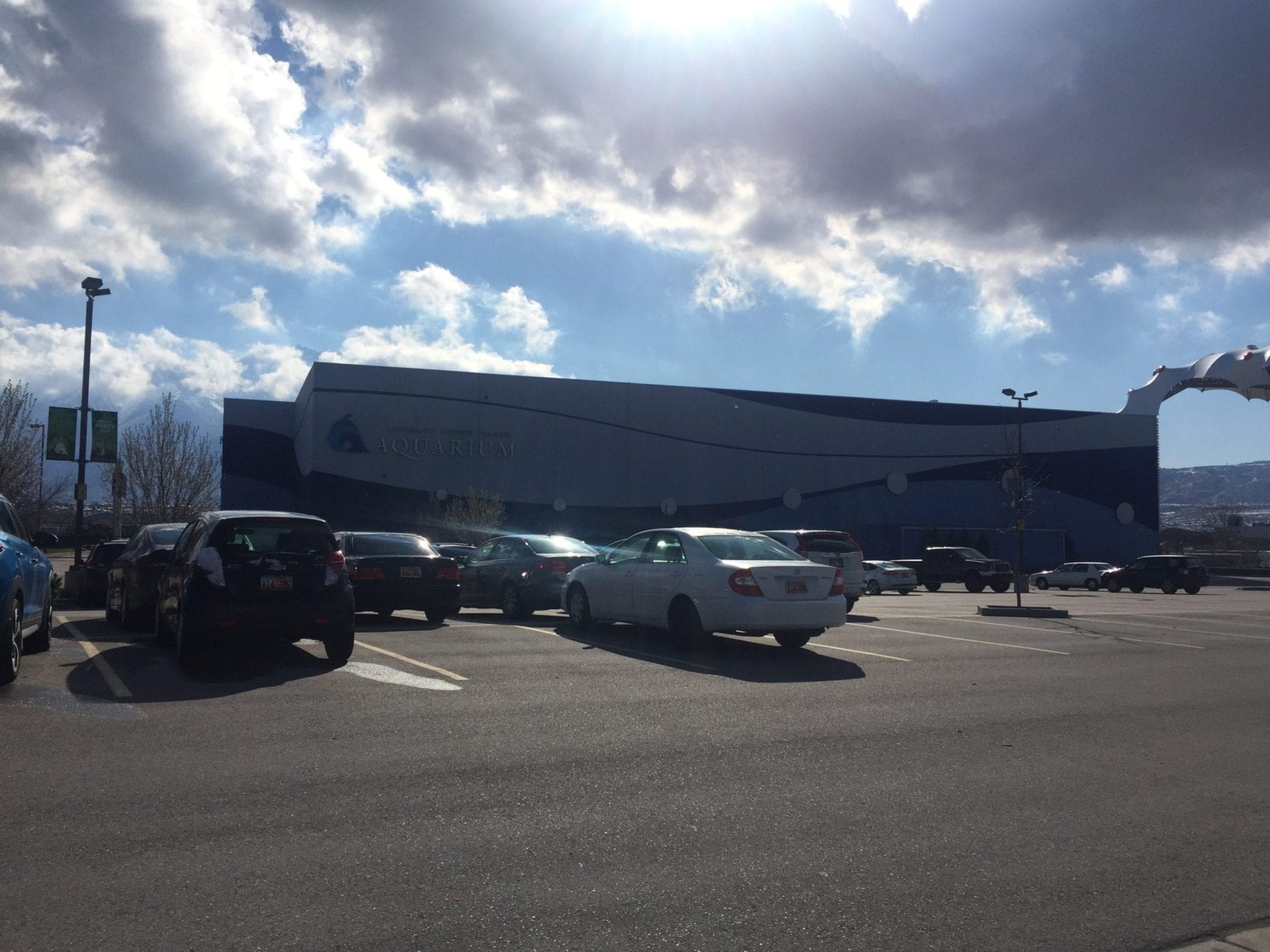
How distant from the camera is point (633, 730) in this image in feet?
25.0

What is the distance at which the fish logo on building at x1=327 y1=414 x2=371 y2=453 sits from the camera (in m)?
55.8

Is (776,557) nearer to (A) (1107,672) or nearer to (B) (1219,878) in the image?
(A) (1107,672)

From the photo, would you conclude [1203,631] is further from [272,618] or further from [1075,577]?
[1075,577]

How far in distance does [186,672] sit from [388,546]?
602 centimetres

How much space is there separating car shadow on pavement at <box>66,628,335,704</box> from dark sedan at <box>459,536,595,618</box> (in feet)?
15.9

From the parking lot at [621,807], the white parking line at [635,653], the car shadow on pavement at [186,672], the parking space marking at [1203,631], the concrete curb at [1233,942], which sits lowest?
the concrete curb at [1233,942]

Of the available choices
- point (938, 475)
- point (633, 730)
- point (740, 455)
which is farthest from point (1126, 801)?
point (938, 475)

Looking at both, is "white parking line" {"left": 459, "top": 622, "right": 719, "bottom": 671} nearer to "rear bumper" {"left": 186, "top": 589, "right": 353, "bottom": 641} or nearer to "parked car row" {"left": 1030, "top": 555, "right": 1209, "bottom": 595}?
"rear bumper" {"left": 186, "top": 589, "right": 353, "bottom": 641}

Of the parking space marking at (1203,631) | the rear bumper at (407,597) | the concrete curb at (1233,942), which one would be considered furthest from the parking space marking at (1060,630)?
the concrete curb at (1233,942)

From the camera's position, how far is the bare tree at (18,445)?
Result: 114 ft

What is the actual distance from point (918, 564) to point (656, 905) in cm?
4194

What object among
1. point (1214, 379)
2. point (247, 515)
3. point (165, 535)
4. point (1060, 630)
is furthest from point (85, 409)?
point (1214, 379)

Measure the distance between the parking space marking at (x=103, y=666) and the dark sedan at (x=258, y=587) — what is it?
668mm

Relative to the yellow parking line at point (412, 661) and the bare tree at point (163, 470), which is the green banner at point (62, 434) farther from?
the yellow parking line at point (412, 661)
